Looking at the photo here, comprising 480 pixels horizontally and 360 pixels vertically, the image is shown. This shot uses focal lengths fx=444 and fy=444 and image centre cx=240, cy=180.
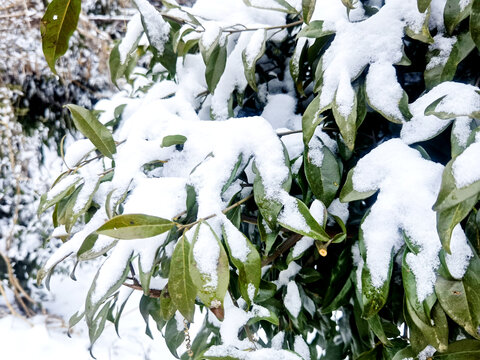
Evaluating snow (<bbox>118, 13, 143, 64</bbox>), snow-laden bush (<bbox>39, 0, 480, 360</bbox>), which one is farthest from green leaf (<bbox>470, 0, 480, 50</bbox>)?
snow (<bbox>118, 13, 143, 64</bbox>)

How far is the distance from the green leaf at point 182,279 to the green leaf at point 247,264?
0.04 metres

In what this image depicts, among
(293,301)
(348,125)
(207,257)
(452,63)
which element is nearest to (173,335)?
(293,301)

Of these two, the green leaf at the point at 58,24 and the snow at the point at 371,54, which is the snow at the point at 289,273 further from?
the green leaf at the point at 58,24

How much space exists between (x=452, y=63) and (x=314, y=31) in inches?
6.0

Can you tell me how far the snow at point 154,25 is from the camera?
58cm

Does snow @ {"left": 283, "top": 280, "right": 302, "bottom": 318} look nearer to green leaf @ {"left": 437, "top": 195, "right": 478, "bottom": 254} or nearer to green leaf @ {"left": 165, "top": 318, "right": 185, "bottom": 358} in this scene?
green leaf @ {"left": 165, "top": 318, "right": 185, "bottom": 358}

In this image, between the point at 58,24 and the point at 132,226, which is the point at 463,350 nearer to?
the point at 132,226

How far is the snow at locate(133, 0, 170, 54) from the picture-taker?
0.58 meters

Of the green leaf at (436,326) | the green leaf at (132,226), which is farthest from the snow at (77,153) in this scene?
the green leaf at (436,326)

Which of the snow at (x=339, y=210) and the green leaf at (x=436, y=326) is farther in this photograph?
the snow at (x=339, y=210)

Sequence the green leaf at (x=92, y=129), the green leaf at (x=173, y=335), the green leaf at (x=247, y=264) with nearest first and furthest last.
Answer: the green leaf at (x=247, y=264) → the green leaf at (x=92, y=129) → the green leaf at (x=173, y=335)

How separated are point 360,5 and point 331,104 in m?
0.19

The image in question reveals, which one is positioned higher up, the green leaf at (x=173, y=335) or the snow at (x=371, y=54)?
the snow at (x=371, y=54)

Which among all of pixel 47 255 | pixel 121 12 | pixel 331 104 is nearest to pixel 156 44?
pixel 331 104
